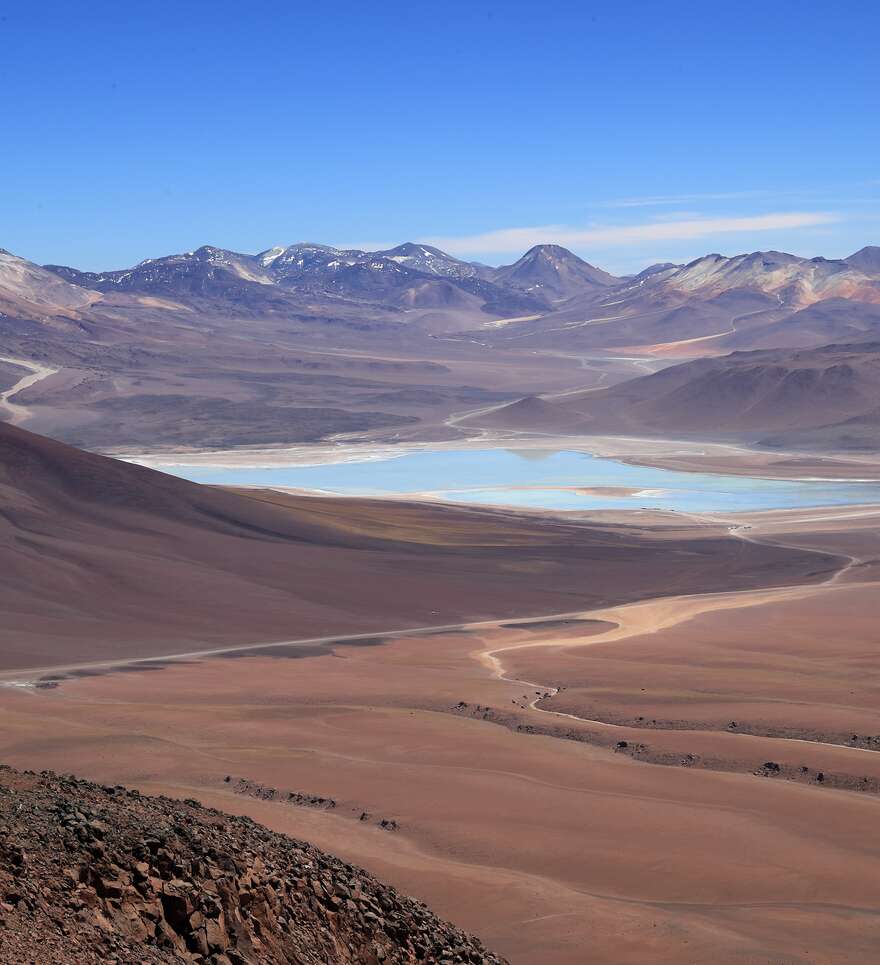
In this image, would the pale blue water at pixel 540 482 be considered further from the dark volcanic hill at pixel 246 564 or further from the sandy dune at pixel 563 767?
the sandy dune at pixel 563 767

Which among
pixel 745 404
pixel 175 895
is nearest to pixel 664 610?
pixel 175 895

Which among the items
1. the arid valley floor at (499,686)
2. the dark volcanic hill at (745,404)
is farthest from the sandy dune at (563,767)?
the dark volcanic hill at (745,404)

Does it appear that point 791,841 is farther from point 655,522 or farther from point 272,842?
point 655,522

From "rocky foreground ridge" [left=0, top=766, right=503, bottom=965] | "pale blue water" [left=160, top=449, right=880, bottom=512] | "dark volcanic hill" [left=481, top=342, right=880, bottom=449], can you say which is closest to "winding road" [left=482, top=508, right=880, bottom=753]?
"rocky foreground ridge" [left=0, top=766, right=503, bottom=965]

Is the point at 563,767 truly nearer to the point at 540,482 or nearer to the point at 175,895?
the point at 175,895

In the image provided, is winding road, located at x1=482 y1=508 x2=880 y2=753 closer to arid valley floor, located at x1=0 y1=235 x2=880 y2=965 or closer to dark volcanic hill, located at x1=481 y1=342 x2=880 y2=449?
arid valley floor, located at x1=0 y1=235 x2=880 y2=965

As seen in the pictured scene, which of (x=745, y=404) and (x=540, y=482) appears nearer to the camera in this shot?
(x=540, y=482)

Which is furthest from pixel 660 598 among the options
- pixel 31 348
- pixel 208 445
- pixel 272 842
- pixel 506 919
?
pixel 31 348
